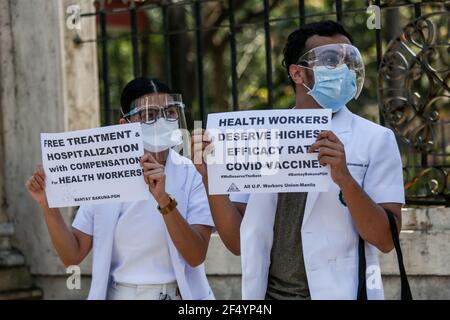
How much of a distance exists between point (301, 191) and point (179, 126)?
79 cm

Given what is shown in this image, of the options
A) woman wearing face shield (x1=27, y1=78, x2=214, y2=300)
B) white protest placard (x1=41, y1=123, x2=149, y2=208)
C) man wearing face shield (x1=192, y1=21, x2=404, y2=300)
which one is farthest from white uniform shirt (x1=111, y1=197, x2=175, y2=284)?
man wearing face shield (x1=192, y1=21, x2=404, y2=300)

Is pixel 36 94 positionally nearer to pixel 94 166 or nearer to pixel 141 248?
pixel 94 166

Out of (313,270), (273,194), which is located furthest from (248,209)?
(313,270)

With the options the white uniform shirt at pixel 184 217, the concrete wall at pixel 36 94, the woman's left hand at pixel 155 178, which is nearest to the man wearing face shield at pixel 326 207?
the woman's left hand at pixel 155 178

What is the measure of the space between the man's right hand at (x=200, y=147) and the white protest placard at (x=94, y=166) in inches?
13.7

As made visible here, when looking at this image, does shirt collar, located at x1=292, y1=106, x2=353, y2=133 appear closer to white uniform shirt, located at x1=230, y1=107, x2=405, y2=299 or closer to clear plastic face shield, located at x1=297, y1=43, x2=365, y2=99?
white uniform shirt, located at x1=230, y1=107, x2=405, y2=299

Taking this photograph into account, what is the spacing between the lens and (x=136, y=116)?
448cm

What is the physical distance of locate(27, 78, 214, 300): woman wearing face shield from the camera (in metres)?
4.27

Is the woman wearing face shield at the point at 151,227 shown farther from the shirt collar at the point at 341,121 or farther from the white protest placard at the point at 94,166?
the shirt collar at the point at 341,121

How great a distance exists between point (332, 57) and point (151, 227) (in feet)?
3.50

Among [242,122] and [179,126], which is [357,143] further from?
[179,126]

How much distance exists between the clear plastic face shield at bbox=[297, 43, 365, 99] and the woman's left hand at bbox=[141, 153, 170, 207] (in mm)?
731

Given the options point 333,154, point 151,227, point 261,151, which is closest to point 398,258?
point 333,154

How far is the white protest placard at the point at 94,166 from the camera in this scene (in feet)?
13.9
